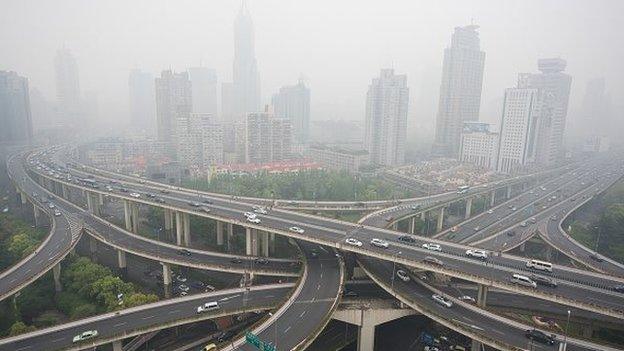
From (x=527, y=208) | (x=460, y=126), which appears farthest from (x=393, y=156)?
(x=527, y=208)

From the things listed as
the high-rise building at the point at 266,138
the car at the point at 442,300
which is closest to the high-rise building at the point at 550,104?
the high-rise building at the point at 266,138

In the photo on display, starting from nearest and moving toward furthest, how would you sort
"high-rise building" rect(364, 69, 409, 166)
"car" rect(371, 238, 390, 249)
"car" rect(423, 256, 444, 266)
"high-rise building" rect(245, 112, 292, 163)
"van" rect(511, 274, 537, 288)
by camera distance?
"van" rect(511, 274, 537, 288)
"car" rect(423, 256, 444, 266)
"car" rect(371, 238, 390, 249)
"high-rise building" rect(245, 112, 292, 163)
"high-rise building" rect(364, 69, 409, 166)

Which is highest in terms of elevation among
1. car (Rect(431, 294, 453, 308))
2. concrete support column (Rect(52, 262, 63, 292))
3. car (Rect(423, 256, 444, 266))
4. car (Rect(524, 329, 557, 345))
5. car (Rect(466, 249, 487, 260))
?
car (Rect(423, 256, 444, 266))

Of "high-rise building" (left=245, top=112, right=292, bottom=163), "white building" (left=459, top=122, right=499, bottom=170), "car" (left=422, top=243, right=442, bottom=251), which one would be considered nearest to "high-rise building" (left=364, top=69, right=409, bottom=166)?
"white building" (left=459, top=122, right=499, bottom=170)

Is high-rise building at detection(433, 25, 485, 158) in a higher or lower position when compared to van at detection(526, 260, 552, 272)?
higher

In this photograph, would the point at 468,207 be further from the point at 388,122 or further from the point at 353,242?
the point at 388,122

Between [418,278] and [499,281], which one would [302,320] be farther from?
[499,281]

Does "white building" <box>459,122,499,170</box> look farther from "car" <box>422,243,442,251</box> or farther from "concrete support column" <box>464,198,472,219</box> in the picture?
"car" <box>422,243,442,251</box>
